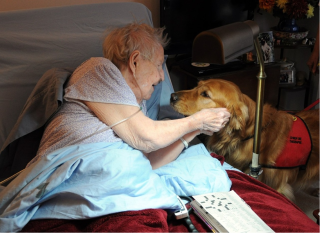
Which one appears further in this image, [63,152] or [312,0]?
[312,0]

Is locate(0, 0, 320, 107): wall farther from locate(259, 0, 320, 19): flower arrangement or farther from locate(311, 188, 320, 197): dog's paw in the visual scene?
locate(311, 188, 320, 197): dog's paw

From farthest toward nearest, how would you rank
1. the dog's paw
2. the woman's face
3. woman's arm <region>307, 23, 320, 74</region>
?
1. woman's arm <region>307, 23, 320, 74</region>
2. the dog's paw
3. the woman's face

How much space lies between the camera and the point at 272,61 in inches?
110

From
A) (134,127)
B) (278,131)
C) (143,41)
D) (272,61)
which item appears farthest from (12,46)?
(272,61)

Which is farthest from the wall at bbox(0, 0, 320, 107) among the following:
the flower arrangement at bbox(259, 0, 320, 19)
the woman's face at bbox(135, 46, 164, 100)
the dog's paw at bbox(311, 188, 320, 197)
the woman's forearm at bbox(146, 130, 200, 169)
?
the woman's forearm at bbox(146, 130, 200, 169)

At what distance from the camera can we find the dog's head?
153cm

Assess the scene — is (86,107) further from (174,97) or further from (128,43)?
(174,97)

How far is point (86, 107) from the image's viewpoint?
3.70ft

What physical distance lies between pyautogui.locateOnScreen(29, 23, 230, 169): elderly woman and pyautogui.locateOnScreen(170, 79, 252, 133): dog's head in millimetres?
310

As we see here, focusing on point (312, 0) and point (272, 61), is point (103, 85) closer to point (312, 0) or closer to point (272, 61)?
point (272, 61)

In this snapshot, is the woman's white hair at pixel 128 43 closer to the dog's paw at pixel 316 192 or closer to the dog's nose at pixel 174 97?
the dog's nose at pixel 174 97

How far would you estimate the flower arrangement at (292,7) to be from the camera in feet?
8.48

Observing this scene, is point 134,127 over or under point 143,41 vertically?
under

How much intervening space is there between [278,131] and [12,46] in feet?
4.70
